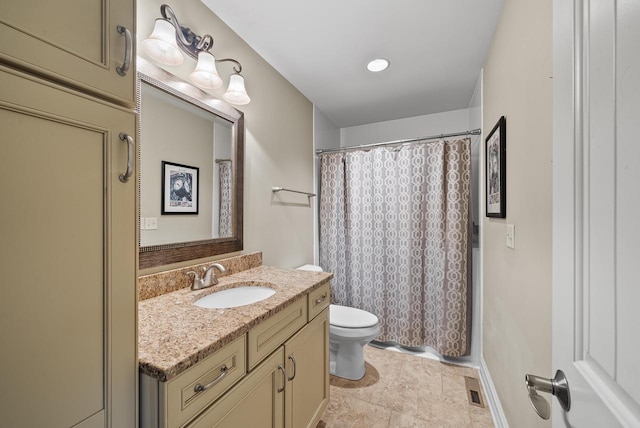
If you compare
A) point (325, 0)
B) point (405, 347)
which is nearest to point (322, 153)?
point (325, 0)

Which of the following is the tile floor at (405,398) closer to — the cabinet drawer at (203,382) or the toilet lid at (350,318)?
the toilet lid at (350,318)

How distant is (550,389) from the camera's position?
0.53 m

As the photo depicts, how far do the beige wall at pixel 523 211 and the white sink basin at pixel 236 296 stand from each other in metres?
1.12

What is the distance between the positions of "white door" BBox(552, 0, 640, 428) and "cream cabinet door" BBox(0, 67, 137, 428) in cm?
90

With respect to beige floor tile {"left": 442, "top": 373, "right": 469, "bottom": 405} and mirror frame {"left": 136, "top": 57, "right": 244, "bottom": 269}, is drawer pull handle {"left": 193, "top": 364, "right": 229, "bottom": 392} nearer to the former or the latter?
mirror frame {"left": 136, "top": 57, "right": 244, "bottom": 269}

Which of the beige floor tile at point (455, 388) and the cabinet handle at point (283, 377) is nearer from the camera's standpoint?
the cabinet handle at point (283, 377)

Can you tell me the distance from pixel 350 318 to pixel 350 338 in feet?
0.73

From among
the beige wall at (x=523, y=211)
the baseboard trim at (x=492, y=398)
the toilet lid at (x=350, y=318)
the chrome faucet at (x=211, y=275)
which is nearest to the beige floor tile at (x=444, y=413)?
the baseboard trim at (x=492, y=398)

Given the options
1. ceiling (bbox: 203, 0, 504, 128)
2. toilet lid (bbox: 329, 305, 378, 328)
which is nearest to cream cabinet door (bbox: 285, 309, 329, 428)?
toilet lid (bbox: 329, 305, 378, 328)

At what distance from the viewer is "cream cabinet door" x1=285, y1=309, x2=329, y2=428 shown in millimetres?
1191

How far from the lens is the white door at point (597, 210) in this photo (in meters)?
0.34

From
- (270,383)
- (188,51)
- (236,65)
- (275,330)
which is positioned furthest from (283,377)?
(236,65)

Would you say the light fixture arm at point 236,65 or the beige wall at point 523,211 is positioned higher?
the light fixture arm at point 236,65

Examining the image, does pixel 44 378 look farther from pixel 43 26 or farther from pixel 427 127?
pixel 427 127
